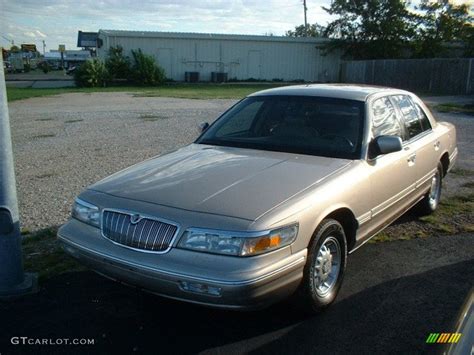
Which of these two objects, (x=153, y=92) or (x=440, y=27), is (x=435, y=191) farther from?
(x=440, y=27)

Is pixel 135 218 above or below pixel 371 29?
below

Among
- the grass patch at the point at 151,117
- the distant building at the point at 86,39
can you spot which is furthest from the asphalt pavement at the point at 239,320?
the distant building at the point at 86,39

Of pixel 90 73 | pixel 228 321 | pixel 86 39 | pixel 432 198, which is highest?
pixel 86 39

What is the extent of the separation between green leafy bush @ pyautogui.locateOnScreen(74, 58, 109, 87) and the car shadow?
31015 mm

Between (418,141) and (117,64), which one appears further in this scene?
(117,64)

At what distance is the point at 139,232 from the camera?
3229 mm

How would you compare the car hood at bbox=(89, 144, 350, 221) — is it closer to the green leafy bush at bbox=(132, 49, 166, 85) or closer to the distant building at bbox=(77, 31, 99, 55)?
the green leafy bush at bbox=(132, 49, 166, 85)

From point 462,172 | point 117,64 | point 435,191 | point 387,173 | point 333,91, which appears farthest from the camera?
point 117,64

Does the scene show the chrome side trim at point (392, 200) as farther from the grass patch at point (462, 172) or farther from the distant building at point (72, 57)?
the distant building at point (72, 57)

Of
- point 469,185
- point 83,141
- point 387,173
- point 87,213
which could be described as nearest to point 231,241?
point 87,213

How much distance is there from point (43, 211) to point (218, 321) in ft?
11.0

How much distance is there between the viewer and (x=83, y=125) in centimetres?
1430

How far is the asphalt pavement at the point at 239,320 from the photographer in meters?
3.25

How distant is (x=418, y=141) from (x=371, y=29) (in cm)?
3657
